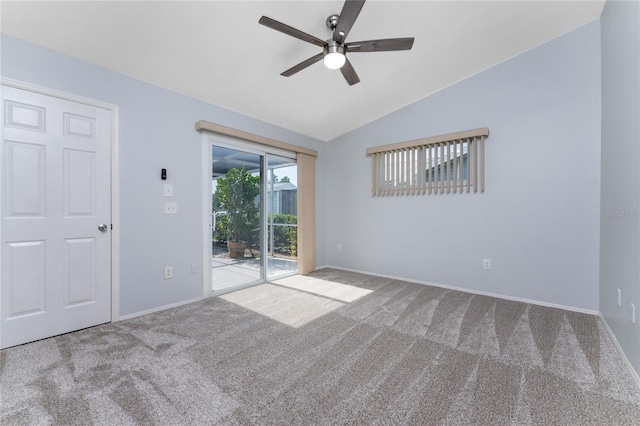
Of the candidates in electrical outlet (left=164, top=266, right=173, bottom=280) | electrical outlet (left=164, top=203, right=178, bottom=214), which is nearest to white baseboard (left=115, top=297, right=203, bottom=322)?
electrical outlet (left=164, top=266, right=173, bottom=280)

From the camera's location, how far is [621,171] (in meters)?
2.09

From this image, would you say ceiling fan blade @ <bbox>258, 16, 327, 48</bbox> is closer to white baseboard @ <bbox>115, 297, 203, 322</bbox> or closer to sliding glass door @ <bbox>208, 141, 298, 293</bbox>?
sliding glass door @ <bbox>208, 141, 298, 293</bbox>

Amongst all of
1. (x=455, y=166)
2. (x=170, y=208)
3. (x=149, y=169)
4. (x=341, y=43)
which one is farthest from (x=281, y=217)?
(x=341, y=43)

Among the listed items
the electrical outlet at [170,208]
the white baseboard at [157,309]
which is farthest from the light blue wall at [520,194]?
the electrical outlet at [170,208]

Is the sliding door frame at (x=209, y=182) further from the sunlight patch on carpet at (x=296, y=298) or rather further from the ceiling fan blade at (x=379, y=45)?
the ceiling fan blade at (x=379, y=45)

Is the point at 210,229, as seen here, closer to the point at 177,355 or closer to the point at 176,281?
the point at 176,281

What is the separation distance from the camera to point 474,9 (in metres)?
2.49

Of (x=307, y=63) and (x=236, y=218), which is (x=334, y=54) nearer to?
(x=307, y=63)

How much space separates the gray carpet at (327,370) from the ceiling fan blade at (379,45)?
238 cm

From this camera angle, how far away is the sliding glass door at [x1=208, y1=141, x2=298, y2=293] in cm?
348

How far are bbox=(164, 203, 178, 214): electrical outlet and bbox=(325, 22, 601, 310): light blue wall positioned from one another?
289cm

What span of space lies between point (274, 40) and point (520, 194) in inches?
125

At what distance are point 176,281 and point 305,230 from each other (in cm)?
207

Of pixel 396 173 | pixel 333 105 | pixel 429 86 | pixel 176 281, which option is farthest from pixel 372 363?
pixel 429 86
